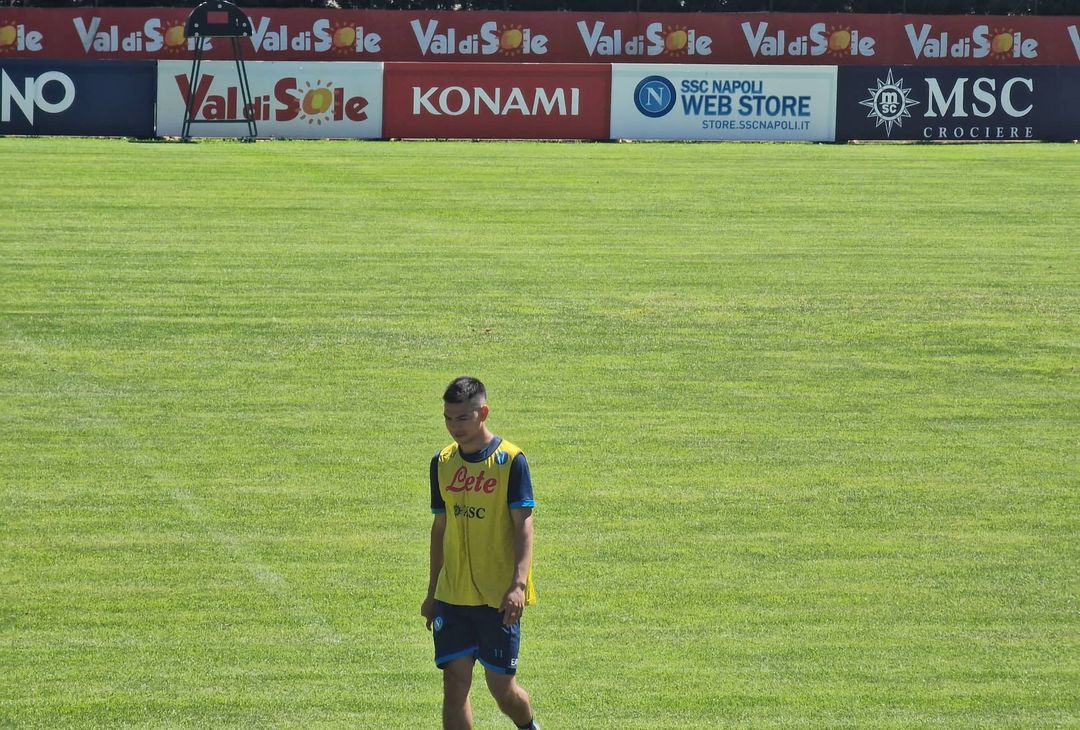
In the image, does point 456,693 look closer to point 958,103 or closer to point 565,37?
point 958,103

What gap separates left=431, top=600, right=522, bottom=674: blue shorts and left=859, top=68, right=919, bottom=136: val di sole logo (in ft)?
95.6

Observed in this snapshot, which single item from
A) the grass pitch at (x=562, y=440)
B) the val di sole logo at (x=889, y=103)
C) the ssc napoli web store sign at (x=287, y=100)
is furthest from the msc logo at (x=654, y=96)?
the grass pitch at (x=562, y=440)

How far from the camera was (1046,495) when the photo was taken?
13164mm

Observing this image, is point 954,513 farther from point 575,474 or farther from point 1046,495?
point 575,474

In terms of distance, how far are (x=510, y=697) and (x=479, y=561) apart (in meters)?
0.69

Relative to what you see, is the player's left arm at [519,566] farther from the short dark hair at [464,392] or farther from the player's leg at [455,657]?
the short dark hair at [464,392]

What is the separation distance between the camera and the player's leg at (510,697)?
296 inches

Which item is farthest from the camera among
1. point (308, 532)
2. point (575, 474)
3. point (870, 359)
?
point (870, 359)

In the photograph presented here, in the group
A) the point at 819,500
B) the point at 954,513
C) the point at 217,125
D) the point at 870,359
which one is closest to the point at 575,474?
the point at 819,500

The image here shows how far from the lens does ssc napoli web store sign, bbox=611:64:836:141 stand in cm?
3428

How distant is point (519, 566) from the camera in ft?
24.1

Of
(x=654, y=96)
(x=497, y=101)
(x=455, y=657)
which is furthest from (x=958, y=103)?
(x=455, y=657)

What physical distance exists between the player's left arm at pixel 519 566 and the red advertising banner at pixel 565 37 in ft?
123

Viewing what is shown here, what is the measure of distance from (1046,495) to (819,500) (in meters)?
1.95
